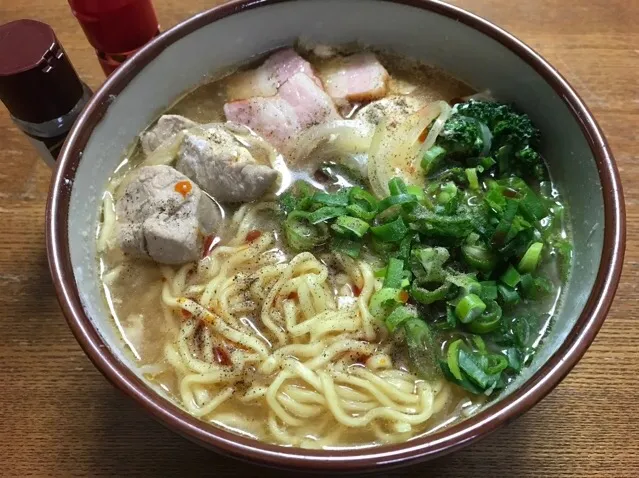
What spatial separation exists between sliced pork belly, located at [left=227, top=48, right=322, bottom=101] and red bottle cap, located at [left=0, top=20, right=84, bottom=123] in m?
0.60

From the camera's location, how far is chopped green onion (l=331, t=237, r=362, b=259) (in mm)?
1931

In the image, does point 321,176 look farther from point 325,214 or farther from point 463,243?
point 463,243

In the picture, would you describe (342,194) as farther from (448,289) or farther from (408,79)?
(408,79)

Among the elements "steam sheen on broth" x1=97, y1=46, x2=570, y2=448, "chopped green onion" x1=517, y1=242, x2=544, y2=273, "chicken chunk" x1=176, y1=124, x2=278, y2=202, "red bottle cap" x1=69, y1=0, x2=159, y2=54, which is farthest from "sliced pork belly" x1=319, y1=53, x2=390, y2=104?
"chopped green onion" x1=517, y1=242, x2=544, y2=273

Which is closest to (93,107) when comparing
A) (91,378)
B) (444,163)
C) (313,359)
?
(91,378)

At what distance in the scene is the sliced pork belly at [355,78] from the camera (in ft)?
7.54

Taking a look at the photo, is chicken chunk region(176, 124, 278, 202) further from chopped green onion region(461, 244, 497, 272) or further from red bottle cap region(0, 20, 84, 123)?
chopped green onion region(461, 244, 497, 272)

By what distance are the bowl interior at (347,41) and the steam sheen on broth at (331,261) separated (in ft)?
0.21

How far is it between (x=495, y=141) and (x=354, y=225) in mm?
597

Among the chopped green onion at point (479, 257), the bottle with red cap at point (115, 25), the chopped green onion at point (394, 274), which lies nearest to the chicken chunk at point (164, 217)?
the bottle with red cap at point (115, 25)

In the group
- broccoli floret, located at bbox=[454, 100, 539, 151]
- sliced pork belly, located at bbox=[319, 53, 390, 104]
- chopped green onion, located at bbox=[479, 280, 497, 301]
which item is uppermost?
broccoli floret, located at bbox=[454, 100, 539, 151]

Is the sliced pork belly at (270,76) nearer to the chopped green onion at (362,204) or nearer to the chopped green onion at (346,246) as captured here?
the chopped green onion at (362,204)

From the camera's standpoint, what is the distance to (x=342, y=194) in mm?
2004

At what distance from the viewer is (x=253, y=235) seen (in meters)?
2.02
